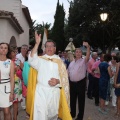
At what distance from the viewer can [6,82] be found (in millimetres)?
5375

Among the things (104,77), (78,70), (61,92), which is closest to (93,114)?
(104,77)

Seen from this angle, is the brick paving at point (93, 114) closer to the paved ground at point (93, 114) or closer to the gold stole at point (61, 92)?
the paved ground at point (93, 114)

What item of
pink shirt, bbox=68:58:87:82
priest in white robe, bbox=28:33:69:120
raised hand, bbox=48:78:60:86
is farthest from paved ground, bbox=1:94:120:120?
raised hand, bbox=48:78:60:86

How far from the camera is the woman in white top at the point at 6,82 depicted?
17.5 ft

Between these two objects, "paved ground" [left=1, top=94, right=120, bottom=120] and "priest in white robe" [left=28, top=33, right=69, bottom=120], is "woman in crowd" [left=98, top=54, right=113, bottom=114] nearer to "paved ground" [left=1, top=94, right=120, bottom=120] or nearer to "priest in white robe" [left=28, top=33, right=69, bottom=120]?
"paved ground" [left=1, top=94, right=120, bottom=120]

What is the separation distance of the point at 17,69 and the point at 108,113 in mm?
3502

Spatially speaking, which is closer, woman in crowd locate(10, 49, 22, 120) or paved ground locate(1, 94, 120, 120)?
woman in crowd locate(10, 49, 22, 120)

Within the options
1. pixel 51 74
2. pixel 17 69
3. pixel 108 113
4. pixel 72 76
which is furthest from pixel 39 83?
pixel 108 113

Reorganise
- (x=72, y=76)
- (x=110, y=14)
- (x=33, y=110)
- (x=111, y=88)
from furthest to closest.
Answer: (x=110, y=14), (x=111, y=88), (x=72, y=76), (x=33, y=110)

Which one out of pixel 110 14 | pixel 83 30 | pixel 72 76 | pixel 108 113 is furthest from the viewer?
pixel 83 30

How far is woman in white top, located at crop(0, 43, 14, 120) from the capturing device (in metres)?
5.33

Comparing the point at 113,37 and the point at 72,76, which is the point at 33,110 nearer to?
the point at 72,76

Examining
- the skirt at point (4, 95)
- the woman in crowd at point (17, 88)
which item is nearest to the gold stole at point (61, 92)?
the skirt at point (4, 95)

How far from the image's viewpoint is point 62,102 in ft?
17.9
